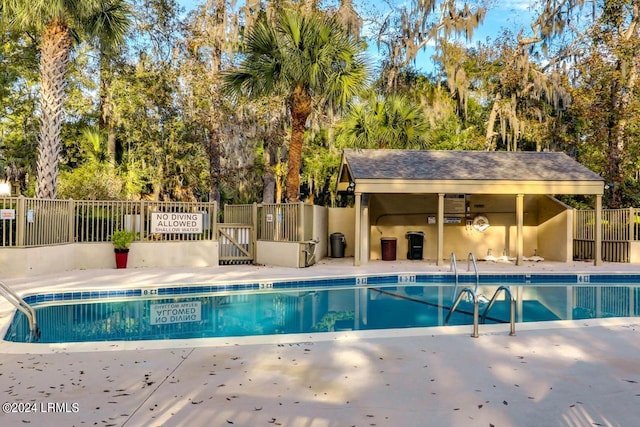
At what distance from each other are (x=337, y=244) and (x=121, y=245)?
622cm

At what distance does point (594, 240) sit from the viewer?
13.5 m

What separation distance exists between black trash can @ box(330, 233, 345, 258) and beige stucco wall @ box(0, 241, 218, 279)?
3901mm

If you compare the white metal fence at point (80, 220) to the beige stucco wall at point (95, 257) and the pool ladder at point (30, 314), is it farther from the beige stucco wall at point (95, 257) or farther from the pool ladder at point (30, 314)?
the pool ladder at point (30, 314)

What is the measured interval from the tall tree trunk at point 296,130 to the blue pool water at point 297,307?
3434 mm

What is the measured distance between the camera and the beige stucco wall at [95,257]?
9.82m

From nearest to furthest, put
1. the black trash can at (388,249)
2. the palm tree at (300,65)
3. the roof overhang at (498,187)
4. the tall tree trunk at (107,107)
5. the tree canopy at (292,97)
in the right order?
the palm tree at (300,65) < the roof overhang at (498,187) < the black trash can at (388,249) < the tree canopy at (292,97) < the tall tree trunk at (107,107)

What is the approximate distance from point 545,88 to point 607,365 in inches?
696

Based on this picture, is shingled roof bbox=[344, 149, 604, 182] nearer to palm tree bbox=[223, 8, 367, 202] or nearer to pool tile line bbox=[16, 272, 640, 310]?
palm tree bbox=[223, 8, 367, 202]

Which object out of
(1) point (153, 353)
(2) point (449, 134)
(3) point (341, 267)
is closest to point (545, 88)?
(2) point (449, 134)

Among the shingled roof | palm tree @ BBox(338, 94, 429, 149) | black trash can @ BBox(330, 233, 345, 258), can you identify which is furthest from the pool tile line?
palm tree @ BBox(338, 94, 429, 149)

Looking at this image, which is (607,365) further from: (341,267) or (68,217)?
(68,217)

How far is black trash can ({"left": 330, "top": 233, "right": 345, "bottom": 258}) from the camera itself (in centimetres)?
1490

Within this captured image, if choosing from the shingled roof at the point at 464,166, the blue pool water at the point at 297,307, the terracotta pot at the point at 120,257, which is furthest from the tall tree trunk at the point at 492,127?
the terracotta pot at the point at 120,257

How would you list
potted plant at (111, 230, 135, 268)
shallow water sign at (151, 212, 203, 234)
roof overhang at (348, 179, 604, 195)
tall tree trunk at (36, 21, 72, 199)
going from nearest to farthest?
potted plant at (111, 230, 135, 268), tall tree trunk at (36, 21, 72, 199), shallow water sign at (151, 212, 203, 234), roof overhang at (348, 179, 604, 195)
